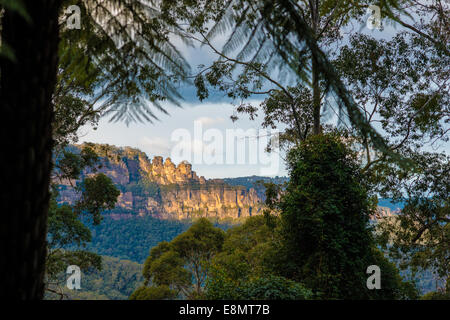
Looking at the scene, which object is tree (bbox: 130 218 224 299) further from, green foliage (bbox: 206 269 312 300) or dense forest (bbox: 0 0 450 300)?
green foliage (bbox: 206 269 312 300)

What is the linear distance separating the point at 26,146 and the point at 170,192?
282 ft

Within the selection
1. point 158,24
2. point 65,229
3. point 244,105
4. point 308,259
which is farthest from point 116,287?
point 158,24

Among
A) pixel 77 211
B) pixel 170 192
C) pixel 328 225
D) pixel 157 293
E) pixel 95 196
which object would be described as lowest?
pixel 157 293

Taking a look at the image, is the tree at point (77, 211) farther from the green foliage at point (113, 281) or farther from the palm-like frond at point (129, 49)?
the green foliage at point (113, 281)

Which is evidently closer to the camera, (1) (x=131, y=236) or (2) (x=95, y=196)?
(2) (x=95, y=196)

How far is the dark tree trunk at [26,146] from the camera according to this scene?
113 cm

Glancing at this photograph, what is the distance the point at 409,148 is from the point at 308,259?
20.1 ft

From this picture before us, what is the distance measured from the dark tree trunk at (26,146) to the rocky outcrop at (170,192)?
7970 centimetres

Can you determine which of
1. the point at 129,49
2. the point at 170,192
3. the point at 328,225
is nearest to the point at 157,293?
the point at 328,225

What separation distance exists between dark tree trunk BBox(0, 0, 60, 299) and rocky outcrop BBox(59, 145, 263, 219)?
7970cm

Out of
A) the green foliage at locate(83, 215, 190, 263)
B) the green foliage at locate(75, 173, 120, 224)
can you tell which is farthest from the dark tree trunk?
the green foliage at locate(83, 215, 190, 263)

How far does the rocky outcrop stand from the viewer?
82562mm

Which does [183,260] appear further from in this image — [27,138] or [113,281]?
[113,281]

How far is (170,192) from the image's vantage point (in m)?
85.5
